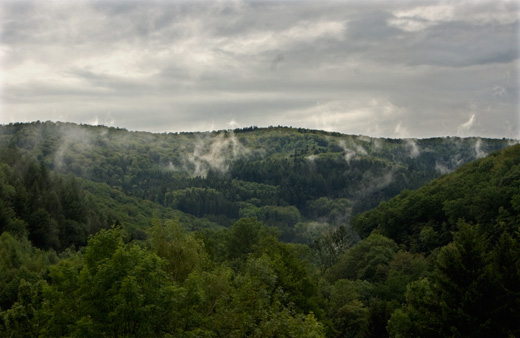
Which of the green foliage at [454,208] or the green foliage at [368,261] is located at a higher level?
the green foliage at [454,208]

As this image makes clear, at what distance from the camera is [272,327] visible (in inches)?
1411

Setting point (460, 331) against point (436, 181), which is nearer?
point (460, 331)

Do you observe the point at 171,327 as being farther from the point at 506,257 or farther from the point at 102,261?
the point at 506,257

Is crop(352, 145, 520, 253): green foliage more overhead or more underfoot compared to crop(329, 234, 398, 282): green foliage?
more overhead

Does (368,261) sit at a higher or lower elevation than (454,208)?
lower

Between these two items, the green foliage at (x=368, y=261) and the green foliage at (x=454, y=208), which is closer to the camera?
the green foliage at (x=368, y=261)

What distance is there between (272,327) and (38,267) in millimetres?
67790

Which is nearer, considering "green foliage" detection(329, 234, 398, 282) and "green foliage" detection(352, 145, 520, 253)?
"green foliage" detection(329, 234, 398, 282)

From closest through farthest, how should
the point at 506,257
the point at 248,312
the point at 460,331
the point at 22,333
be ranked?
the point at 248,312 → the point at 460,331 → the point at 506,257 → the point at 22,333

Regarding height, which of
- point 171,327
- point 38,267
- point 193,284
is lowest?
point 38,267

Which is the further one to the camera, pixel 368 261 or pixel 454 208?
pixel 454 208

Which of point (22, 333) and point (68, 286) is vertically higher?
point (68, 286)

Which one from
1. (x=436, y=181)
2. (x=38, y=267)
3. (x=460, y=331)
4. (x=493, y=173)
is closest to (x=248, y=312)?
(x=460, y=331)

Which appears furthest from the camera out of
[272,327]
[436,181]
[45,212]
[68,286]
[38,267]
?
[436,181]
